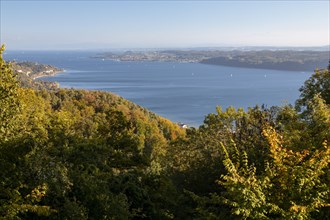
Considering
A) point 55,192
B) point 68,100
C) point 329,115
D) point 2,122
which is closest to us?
point 55,192

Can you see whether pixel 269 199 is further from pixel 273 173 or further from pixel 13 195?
pixel 13 195

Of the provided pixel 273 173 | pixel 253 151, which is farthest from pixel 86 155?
pixel 273 173

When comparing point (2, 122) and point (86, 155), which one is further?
point (86, 155)

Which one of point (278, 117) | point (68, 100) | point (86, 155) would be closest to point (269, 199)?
point (86, 155)

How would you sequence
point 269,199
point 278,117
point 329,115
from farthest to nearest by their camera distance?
1. point 278,117
2. point 329,115
3. point 269,199

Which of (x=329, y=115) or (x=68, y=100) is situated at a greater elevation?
(x=329, y=115)

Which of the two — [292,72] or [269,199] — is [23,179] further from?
[292,72]
